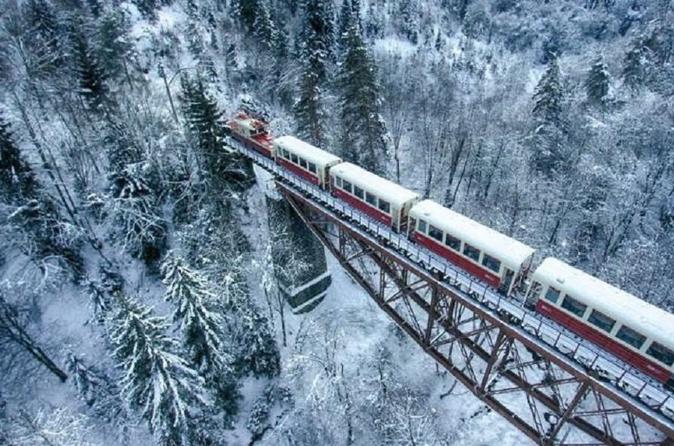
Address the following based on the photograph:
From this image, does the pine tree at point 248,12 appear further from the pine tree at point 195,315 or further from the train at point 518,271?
the pine tree at point 195,315

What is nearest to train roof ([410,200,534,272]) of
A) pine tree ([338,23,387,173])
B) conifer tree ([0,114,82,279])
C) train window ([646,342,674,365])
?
train window ([646,342,674,365])

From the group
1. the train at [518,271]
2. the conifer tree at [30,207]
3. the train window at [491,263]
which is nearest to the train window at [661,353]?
the train at [518,271]

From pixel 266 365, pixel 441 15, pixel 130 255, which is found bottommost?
pixel 266 365

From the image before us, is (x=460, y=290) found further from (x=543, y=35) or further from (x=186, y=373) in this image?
(x=543, y=35)

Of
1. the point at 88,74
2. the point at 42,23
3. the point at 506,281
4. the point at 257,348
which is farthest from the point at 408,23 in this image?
the point at 257,348

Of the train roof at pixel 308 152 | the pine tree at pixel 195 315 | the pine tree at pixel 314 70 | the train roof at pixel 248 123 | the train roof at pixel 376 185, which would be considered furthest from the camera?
the pine tree at pixel 314 70

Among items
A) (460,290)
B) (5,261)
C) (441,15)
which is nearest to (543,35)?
(441,15)

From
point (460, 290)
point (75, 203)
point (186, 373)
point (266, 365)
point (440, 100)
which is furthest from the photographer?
point (440, 100)
